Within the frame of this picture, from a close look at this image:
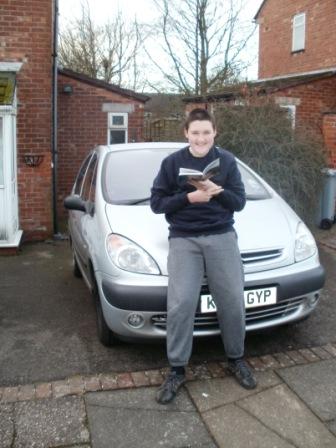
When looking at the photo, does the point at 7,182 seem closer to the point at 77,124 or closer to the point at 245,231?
the point at 77,124

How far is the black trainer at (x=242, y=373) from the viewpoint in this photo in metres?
3.26

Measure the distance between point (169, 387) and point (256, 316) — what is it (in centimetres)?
82

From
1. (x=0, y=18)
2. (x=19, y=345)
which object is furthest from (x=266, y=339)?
(x=0, y=18)

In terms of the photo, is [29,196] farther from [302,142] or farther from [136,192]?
[302,142]

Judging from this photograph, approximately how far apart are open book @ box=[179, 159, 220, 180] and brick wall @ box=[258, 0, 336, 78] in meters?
15.4

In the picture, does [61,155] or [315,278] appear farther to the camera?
[61,155]

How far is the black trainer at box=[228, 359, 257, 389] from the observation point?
3259 millimetres

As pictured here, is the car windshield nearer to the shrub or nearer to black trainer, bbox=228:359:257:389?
black trainer, bbox=228:359:257:389

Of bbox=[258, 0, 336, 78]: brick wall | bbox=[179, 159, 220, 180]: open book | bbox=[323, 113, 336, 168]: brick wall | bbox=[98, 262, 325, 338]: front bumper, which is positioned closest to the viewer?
bbox=[179, 159, 220, 180]: open book

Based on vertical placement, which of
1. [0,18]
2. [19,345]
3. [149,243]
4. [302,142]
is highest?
[0,18]

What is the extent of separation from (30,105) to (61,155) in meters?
2.26

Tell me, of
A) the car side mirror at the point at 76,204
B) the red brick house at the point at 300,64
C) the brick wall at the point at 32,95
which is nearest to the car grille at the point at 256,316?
the car side mirror at the point at 76,204

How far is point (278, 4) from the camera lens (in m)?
20.5

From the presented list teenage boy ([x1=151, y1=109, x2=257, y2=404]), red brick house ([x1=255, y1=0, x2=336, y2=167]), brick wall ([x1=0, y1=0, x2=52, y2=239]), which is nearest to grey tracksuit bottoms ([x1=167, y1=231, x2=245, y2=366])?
teenage boy ([x1=151, y1=109, x2=257, y2=404])
